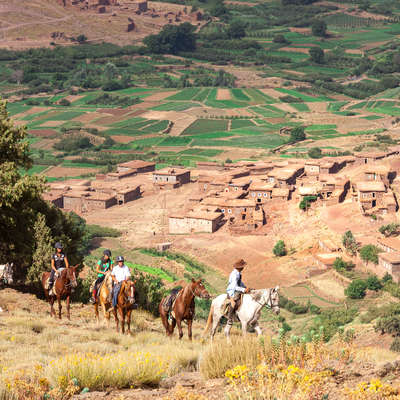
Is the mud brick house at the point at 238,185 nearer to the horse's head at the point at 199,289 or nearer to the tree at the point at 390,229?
the tree at the point at 390,229

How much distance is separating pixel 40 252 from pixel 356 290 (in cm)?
2970

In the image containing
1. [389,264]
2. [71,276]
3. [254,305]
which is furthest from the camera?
[389,264]

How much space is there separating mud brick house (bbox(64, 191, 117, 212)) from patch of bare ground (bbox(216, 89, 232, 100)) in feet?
300

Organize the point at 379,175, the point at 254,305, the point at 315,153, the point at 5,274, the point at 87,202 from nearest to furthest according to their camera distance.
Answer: the point at 254,305
the point at 5,274
the point at 379,175
the point at 87,202
the point at 315,153

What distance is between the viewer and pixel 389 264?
51219 millimetres

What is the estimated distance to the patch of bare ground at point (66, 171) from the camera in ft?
357

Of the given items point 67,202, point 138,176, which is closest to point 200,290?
point 67,202

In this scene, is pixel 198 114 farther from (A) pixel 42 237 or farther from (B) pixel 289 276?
(A) pixel 42 237

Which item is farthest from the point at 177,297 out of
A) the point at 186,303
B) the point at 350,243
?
the point at 350,243

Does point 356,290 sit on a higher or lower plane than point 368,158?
lower

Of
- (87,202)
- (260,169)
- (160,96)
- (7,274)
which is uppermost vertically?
(7,274)

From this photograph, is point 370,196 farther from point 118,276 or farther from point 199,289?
point 199,289

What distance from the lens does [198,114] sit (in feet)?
507

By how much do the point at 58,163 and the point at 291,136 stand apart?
1734 inches
